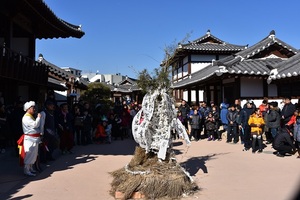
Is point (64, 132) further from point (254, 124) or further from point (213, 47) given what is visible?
point (213, 47)

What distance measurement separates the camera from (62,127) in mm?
10000

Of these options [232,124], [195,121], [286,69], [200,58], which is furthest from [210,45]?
[232,124]

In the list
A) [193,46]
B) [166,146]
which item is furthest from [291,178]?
[193,46]

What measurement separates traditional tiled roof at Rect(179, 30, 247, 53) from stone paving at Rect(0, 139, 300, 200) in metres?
15.0

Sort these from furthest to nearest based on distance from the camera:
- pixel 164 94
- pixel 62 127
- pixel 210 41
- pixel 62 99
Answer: pixel 210 41 → pixel 62 99 → pixel 62 127 → pixel 164 94

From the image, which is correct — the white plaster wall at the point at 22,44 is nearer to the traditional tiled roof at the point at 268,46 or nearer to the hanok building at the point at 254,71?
the hanok building at the point at 254,71

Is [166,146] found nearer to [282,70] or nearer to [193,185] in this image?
[193,185]

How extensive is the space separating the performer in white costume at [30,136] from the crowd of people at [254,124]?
701 cm

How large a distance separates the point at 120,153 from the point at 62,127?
6.98 feet

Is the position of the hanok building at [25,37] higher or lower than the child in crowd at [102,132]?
higher

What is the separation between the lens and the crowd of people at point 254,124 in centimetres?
980

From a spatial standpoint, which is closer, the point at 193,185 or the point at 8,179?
the point at 193,185

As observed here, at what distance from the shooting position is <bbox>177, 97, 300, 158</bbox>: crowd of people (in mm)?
9797

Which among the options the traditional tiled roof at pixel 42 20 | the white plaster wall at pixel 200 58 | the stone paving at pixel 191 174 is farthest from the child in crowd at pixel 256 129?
the white plaster wall at pixel 200 58
